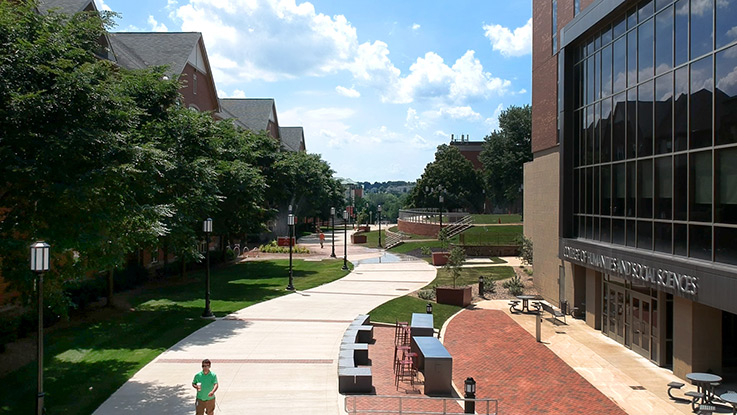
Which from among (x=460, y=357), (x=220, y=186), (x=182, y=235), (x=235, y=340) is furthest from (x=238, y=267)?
(x=460, y=357)

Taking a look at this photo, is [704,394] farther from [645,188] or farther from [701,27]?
[701,27]

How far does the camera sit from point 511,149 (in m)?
81.2

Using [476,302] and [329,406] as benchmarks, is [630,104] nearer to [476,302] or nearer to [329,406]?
[476,302]

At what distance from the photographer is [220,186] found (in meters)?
30.6

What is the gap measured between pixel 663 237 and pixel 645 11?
7644mm

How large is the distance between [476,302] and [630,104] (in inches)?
504

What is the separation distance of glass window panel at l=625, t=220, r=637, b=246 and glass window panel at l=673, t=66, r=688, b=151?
12.8 feet

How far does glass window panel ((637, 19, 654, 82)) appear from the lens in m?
18.2

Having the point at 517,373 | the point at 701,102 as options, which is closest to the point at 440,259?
the point at 517,373

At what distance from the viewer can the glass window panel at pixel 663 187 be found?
55.5ft

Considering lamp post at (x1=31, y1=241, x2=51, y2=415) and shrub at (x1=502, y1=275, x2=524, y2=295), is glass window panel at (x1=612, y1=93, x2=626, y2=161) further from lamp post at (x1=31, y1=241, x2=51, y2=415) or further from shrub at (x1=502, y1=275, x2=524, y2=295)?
lamp post at (x1=31, y1=241, x2=51, y2=415)

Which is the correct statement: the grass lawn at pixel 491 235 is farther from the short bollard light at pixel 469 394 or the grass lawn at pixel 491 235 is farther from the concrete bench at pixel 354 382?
the short bollard light at pixel 469 394

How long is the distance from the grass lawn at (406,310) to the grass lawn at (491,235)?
923 inches

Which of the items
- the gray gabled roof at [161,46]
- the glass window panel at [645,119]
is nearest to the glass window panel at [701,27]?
the glass window panel at [645,119]
